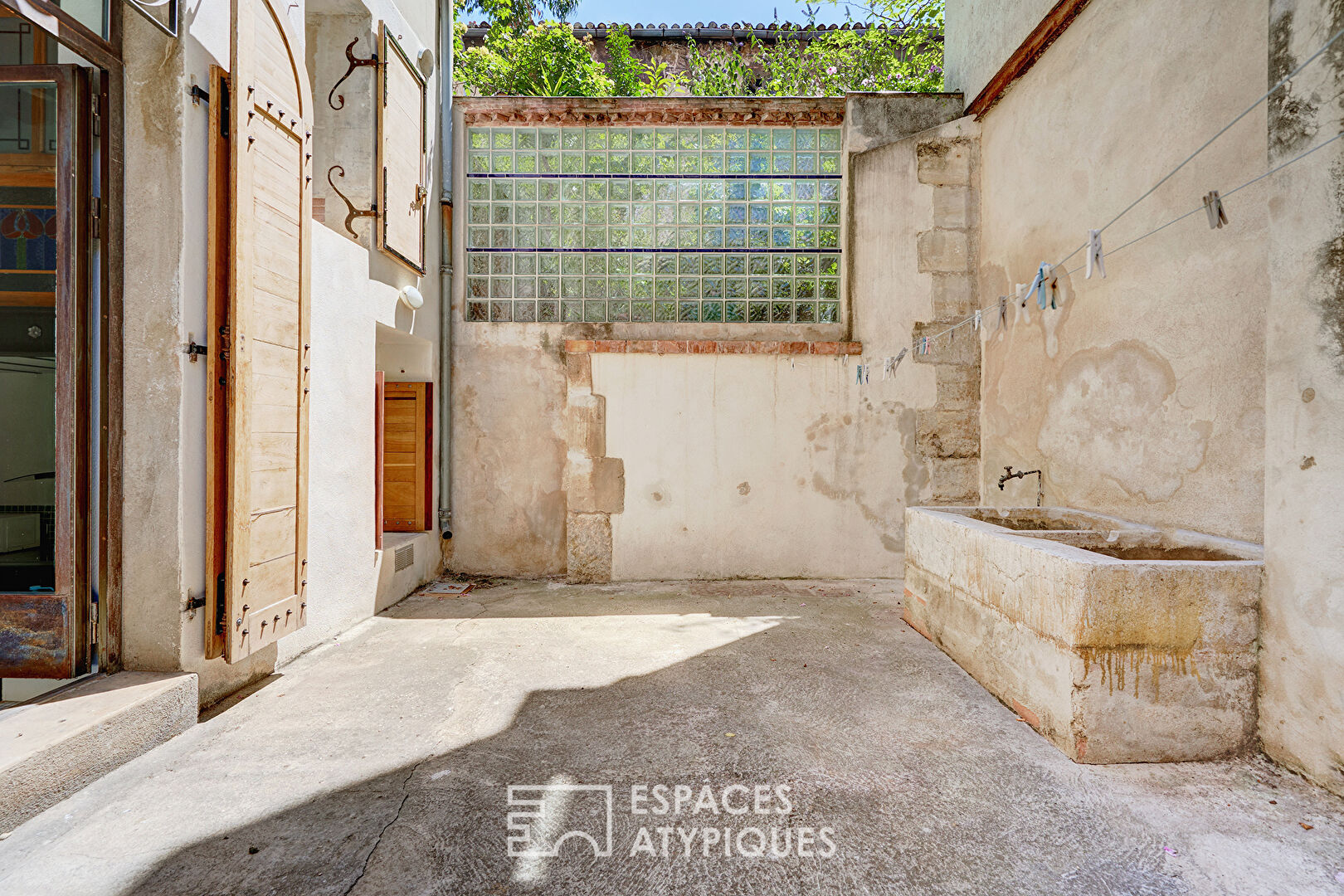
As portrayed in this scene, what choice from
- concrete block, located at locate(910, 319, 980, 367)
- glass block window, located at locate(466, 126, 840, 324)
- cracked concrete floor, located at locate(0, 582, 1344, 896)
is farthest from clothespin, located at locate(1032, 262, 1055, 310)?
glass block window, located at locate(466, 126, 840, 324)

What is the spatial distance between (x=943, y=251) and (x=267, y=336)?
5270mm

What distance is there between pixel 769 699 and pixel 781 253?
14.0 ft

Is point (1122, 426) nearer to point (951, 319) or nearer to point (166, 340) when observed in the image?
point (951, 319)

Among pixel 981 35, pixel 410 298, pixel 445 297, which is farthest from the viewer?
pixel 445 297

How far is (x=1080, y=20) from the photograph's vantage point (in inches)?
163

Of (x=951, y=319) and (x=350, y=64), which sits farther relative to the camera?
(x=951, y=319)

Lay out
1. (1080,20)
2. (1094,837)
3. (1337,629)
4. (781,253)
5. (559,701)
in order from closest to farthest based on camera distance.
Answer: (1094,837), (1337,629), (559,701), (1080,20), (781,253)

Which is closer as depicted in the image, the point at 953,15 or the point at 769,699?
the point at 769,699

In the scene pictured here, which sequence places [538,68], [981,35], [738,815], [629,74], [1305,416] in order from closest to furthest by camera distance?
[738,815] < [1305,416] < [981,35] < [538,68] < [629,74]

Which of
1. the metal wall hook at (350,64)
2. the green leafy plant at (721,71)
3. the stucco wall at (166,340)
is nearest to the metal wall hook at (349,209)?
the metal wall hook at (350,64)

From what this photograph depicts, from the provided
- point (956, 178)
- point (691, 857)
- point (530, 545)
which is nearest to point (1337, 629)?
point (691, 857)

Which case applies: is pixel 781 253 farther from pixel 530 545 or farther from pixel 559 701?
pixel 559 701

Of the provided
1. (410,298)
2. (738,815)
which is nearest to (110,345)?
(410,298)

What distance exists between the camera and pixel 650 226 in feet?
19.6
